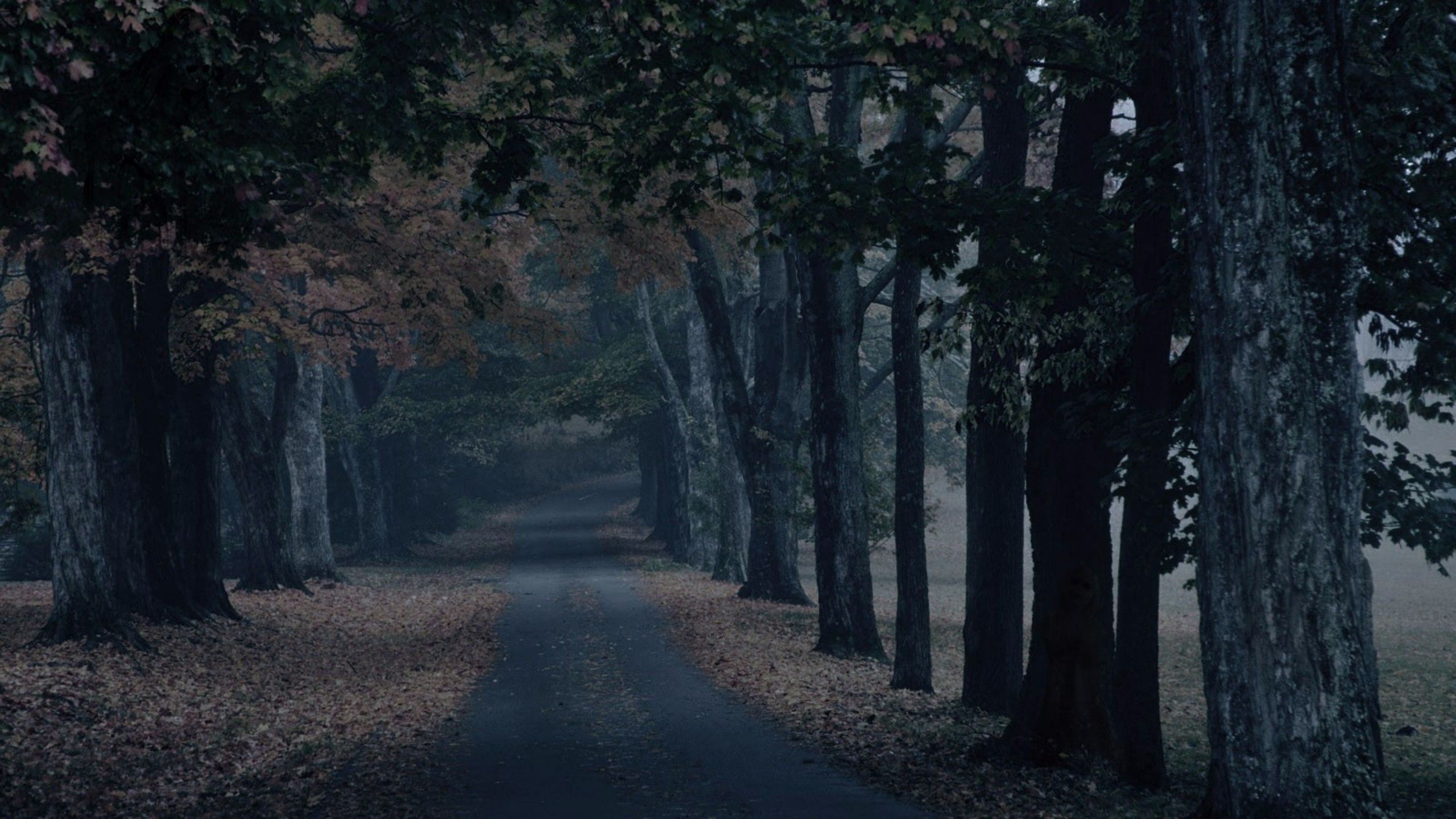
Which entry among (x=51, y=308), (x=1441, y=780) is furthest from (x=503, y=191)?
(x=1441, y=780)

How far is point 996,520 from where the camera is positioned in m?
13.7

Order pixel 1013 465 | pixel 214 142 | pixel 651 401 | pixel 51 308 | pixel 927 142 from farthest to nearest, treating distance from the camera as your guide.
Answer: pixel 651 401
pixel 927 142
pixel 51 308
pixel 1013 465
pixel 214 142

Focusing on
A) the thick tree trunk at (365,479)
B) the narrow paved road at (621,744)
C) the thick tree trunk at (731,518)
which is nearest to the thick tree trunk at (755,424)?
the thick tree trunk at (731,518)

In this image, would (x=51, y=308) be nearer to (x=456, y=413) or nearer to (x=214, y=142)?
Answer: (x=214, y=142)

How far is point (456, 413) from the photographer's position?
4281cm

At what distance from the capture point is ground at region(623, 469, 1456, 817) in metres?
10.2

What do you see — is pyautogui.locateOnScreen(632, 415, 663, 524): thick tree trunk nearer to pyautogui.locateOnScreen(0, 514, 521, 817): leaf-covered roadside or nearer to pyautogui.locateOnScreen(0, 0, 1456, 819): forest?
pyautogui.locateOnScreen(0, 0, 1456, 819): forest

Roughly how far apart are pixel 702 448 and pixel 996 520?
2378 cm

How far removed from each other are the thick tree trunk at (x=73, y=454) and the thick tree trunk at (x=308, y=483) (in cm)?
1484

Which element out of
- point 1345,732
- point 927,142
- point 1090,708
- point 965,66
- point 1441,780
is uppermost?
point 927,142

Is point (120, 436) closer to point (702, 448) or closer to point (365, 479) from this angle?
point (702, 448)

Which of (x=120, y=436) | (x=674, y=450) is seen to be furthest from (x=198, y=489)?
(x=674, y=450)

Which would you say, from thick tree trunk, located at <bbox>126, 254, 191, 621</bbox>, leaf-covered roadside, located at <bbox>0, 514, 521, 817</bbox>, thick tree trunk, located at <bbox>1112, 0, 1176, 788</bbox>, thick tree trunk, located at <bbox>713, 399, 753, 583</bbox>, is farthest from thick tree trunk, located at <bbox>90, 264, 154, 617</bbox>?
thick tree trunk, located at <bbox>713, 399, 753, 583</bbox>

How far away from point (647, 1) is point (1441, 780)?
11.2 m
